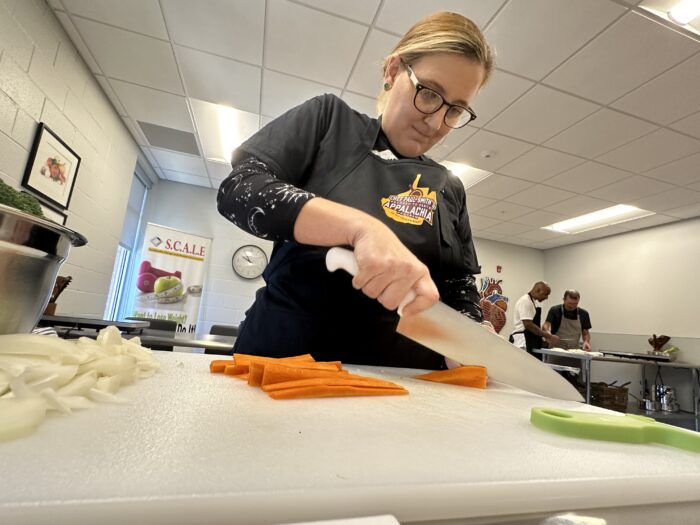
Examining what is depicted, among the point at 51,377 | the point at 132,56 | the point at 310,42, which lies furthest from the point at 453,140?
the point at 51,377

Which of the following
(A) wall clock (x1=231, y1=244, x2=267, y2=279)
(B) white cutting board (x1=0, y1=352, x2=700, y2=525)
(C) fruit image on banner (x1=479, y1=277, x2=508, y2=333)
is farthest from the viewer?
(C) fruit image on banner (x1=479, y1=277, x2=508, y2=333)

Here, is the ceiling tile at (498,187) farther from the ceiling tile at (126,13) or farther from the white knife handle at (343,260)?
the white knife handle at (343,260)

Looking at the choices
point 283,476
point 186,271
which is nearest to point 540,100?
point 283,476

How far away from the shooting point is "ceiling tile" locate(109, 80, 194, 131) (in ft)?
9.50

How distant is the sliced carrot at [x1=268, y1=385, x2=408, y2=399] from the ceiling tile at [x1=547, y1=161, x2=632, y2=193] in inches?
140

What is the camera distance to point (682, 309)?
4.36 metres

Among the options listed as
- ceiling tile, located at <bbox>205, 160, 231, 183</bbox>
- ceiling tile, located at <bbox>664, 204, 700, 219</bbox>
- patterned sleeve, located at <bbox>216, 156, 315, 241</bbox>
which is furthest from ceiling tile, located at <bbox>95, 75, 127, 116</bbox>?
ceiling tile, located at <bbox>664, 204, 700, 219</bbox>

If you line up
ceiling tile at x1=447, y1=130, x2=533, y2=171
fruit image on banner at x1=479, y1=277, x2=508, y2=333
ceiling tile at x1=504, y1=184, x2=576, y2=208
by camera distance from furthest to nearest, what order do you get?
fruit image on banner at x1=479, y1=277, x2=508, y2=333, ceiling tile at x1=504, y1=184, x2=576, y2=208, ceiling tile at x1=447, y1=130, x2=533, y2=171

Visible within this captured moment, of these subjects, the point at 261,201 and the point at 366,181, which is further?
the point at 366,181

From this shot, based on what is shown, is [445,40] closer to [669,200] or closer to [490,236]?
[669,200]

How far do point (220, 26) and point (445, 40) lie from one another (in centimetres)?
191

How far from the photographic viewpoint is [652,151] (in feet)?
9.88

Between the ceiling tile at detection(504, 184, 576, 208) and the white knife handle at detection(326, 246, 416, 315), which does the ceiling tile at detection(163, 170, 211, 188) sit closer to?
the ceiling tile at detection(504, 184, 576, 208)

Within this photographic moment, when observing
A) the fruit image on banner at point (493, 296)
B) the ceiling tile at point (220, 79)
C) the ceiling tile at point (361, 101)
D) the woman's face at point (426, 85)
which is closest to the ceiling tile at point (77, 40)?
the ceiling tile at point (220, 79)
